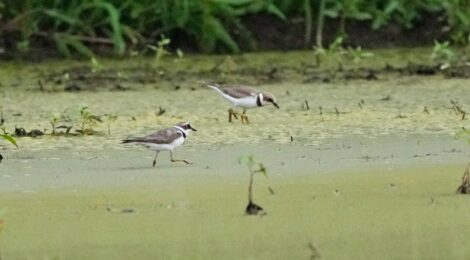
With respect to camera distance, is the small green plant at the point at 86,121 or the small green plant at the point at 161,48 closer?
the small green plant at the point at 86,121

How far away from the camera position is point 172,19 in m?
12.8

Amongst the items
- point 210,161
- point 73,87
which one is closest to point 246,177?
point 210,161

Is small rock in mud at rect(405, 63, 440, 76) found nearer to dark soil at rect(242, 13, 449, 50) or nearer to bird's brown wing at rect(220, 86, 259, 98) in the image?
dark soil at rect(242, 13, 449, 50)

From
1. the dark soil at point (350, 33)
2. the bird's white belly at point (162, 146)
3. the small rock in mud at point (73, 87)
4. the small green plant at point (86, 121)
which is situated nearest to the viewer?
the bird's white belly at point (162, 146)

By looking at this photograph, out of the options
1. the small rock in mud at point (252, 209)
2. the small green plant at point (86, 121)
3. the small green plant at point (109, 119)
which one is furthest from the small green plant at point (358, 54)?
the small rock in mud at point (252, 209)

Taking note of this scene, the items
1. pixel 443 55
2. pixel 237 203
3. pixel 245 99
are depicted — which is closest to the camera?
pixel 237 203

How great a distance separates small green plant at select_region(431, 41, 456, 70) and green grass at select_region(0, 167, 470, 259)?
165 inches

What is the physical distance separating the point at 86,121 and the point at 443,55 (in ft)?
12.9

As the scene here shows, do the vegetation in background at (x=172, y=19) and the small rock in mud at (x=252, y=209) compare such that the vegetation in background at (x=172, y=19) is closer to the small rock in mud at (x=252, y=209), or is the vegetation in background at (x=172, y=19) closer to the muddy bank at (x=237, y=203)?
the muddy bank at (x=237, y=203)

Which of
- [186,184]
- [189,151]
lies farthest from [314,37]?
[186,184]

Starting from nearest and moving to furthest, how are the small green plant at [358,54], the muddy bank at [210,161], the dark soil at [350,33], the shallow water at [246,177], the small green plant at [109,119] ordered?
the shallow water at [246,177]
the muddy bank at [210,161]
the small green plant at [109,119]
the small green plant at [358,54]
the dark soil at [350,33]

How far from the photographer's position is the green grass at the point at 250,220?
6090mm

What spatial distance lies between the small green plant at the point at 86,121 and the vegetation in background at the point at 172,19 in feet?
8.30

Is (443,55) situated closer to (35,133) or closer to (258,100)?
(258,100)
